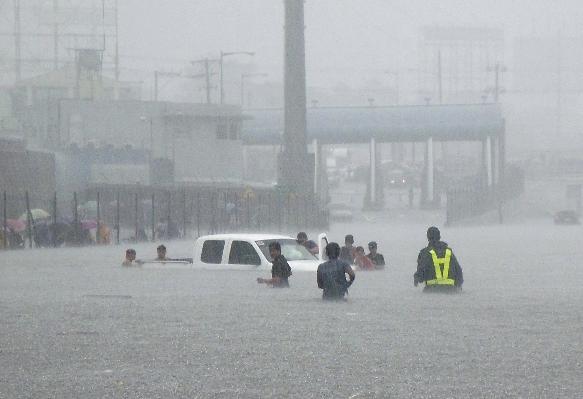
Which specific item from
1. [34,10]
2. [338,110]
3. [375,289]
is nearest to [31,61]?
[34,10]

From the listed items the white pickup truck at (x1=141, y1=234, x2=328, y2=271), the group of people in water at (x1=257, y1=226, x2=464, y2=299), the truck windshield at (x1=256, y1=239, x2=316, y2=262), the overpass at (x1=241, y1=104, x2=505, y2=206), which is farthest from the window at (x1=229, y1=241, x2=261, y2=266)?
the overpass at (x1=241, y1=104, x2=505, y2=206)

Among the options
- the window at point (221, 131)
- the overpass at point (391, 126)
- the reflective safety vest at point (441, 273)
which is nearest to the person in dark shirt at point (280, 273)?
the reflective safety vest at point (441, 273)

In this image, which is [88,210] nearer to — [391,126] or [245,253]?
[245,253]

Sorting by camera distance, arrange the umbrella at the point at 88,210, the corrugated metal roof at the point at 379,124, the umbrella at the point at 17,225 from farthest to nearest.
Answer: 1. the corrugated metal roof at the point at 379,124
2. the umbrella at the point at 88,210
3. the umbrella at the point at 17,225

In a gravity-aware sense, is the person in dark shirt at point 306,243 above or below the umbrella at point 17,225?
below

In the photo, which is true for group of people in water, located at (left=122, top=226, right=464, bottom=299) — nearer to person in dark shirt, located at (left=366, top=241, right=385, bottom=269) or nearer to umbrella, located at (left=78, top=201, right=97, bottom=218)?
person in dark shirt, located at (left=366, top=241, right=385, bottom=269)

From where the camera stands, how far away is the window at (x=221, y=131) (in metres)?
107

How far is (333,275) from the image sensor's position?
25734 mm

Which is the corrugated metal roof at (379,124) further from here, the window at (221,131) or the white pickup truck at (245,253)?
the white pickup truck at (245,253)

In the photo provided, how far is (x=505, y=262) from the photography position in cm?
5516

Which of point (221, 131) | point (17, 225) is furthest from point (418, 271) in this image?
point (221, 131)

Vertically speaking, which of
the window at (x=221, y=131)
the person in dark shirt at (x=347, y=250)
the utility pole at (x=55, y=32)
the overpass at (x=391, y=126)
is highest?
the utility pole at (x=55, y=32)

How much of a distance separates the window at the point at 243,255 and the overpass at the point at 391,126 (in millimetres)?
92452

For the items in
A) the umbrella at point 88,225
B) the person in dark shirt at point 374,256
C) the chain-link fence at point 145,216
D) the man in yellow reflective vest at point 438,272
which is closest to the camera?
the man in yellow reflective vest at point 438,272
